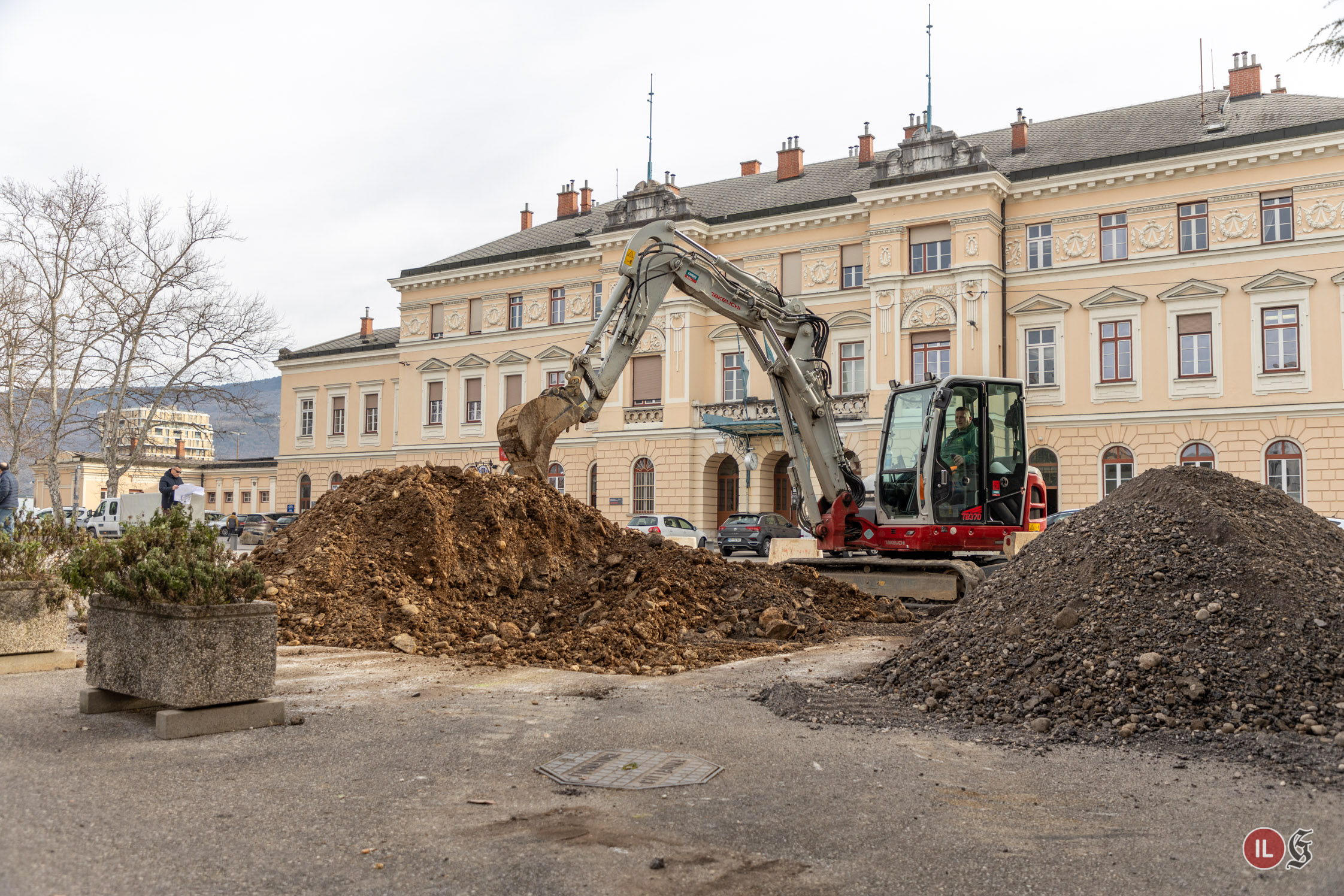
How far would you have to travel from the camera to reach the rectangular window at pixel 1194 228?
31344mm

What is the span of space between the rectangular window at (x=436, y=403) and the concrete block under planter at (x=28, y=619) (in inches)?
1501

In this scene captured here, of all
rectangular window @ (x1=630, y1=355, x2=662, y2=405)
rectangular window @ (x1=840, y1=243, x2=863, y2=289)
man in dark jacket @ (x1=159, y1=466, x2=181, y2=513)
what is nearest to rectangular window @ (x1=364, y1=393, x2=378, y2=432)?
rectangular window @ (x1=630, y1=355, x2=662, y2=405)

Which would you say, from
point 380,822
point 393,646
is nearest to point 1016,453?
point 393,646

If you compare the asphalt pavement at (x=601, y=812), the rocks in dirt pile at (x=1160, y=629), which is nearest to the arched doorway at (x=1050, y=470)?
the rocks in dirt pile at (x=1160, y=629)

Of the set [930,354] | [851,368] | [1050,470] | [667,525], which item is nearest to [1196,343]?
[1050,470]

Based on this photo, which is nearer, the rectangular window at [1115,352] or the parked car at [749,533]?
the parked car at [749,533]

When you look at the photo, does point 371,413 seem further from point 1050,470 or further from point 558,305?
point 1050,470

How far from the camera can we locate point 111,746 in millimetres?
5879

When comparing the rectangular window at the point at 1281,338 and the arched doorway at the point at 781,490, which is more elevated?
the rectangular window at the point at 1281,338

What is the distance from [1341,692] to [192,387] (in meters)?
34.3

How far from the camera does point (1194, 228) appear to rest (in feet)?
103

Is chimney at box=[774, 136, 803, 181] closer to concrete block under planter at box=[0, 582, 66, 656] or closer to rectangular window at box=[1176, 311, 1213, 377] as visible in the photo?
rectangular window at box=[1176, 311, 1213, 377]

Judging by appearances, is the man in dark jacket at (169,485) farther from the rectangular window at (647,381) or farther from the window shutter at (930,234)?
the window shutter at (930,234)

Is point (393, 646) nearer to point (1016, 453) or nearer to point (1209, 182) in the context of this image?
point (1016, 453)
